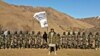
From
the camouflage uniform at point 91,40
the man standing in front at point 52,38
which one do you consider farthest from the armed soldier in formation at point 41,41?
the man standing in front at point 52,38

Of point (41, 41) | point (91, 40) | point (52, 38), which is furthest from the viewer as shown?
point (41, 41)

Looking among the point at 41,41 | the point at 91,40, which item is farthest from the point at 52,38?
the point at 91,40

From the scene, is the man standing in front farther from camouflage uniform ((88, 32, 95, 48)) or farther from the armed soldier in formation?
camouflage uniform ((88, 32, 95, 48))

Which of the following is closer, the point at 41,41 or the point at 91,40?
the point at 91,40

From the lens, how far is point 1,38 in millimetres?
37969

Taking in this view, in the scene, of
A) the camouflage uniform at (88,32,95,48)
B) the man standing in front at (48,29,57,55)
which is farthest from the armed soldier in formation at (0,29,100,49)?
the man standing in front at (48,29,57,55)

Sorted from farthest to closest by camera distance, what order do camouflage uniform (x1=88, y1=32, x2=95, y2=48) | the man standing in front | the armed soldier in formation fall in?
camouflage uniform (x1=88, y1=32, x2=95, y2=48)
the armed soldier in formation
the man standing in front

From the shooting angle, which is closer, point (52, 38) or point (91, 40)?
point (52, 38)

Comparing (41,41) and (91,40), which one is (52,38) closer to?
(41,41)

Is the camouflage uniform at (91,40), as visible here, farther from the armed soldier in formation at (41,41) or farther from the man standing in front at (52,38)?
the man standing in front at (52,38)

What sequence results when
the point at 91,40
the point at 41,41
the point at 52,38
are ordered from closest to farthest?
the point at 52,38
the point at 91,40
the point at 41,41

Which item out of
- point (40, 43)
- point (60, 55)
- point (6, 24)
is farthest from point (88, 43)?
point (6, 24)

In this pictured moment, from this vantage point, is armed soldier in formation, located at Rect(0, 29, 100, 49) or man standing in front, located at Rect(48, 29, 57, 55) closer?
man standing in front, located at Rect(48, 29, 57, 55)

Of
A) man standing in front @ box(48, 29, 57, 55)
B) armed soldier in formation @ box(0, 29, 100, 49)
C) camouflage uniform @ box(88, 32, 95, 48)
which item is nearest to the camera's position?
man standing in front @ box(48, 29, 57, 55)
